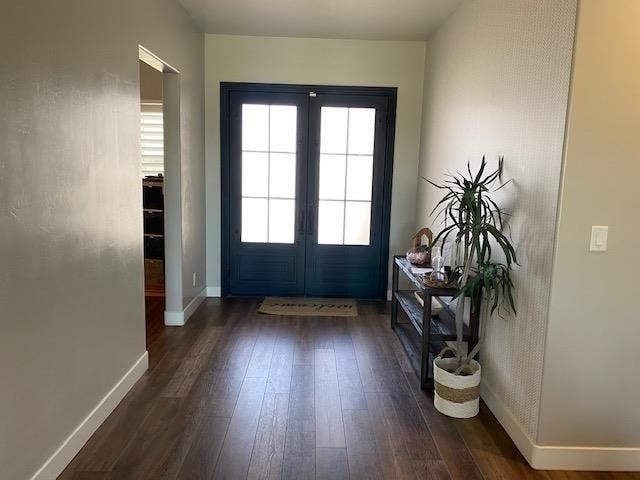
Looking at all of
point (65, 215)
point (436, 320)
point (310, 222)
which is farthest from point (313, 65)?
point (65, 215)

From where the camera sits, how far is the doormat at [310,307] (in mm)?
4668

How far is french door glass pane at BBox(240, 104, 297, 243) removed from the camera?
16.2 feet

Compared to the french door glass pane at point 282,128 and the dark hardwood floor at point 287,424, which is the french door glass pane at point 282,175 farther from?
the dark hardwood floor at point 287,424

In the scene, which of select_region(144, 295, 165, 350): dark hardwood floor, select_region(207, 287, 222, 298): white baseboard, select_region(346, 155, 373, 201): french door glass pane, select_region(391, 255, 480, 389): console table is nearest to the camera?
select_region(391, 255, 480, 389): console table

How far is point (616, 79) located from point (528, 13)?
2.20 ft

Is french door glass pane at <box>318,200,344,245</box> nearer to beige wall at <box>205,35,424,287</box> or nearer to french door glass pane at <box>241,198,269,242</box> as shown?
french door glass pane at <box>241,198,269,242</box>

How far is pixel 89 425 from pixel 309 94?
11.9 ft

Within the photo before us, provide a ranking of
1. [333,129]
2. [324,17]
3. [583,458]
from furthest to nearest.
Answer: [333,129], [324,17], [583,458]

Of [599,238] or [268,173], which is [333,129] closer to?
→ [268,173]

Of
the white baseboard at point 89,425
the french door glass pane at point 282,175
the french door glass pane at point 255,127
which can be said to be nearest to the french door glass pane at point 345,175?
the french door glass pane at point 282,175

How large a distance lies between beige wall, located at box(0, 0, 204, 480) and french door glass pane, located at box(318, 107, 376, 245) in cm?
219

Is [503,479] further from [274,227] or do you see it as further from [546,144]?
[274,227]

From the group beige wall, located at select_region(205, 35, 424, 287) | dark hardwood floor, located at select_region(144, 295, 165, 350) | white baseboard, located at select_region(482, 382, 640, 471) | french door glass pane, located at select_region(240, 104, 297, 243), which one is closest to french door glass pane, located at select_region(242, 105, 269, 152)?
french door glass pane, located at select_region(240, 104, 297, 243)

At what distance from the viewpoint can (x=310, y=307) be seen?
486 cm
